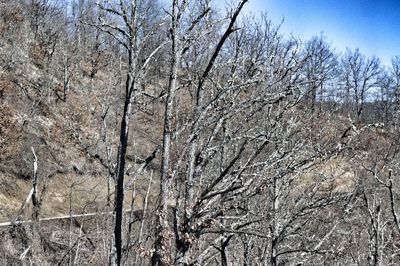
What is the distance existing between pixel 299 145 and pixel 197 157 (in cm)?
161

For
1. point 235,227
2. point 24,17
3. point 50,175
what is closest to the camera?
point 235,227

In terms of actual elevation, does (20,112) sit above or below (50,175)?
above

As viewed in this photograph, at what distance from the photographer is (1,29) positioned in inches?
1309

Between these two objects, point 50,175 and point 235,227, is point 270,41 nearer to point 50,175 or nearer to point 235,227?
point 235,227

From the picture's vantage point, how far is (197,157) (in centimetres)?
808

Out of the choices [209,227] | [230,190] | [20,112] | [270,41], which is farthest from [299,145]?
[20,112]

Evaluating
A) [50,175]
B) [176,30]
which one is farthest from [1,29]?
[176,30]

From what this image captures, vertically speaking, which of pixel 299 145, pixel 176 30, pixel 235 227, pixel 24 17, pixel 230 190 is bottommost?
pixel 235 227

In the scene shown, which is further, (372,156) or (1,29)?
(1,29)

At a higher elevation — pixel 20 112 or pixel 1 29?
pixel 1 29

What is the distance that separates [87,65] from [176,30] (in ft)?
105

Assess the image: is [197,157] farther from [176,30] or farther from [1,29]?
[1,29]

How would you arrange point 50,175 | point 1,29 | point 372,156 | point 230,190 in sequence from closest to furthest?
point 230,190
point 372,156
point 50,175
point 1,29

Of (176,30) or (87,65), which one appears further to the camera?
(87,65)
